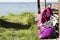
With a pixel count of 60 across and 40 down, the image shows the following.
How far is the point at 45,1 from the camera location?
805cm

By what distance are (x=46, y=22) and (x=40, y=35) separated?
775mm

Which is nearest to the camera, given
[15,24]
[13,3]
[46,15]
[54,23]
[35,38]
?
[35,38]

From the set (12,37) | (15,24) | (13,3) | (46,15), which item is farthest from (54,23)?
(13,3)

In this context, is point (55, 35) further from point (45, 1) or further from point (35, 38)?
point (45, 1)

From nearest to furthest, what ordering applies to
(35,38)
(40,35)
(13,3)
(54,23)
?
(35,38), (40,35), (54,23), (13,3)

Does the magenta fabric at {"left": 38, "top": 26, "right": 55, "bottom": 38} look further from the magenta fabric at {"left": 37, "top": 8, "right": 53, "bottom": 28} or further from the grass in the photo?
the magenta fabric at {"left": 37, "top": 8, "right": 53, "bottom": 28}

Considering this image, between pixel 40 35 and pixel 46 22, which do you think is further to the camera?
pixel 46 22

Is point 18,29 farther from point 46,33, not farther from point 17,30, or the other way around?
point 46,33

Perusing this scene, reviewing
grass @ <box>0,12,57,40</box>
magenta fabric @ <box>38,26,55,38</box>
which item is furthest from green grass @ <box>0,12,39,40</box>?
magenta fabric @ <box>38,26,55,38</box>

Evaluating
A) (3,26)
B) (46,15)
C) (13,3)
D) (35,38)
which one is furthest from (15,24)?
(13,3)

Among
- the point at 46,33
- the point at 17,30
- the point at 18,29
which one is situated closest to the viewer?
the point at 46,33

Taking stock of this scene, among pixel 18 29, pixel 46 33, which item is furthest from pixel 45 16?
pixel 46 33

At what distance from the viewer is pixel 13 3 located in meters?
11.9

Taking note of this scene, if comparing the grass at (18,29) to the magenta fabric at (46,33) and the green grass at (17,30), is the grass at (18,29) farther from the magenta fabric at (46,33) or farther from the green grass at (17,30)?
the magenta fabric at (46,33)
